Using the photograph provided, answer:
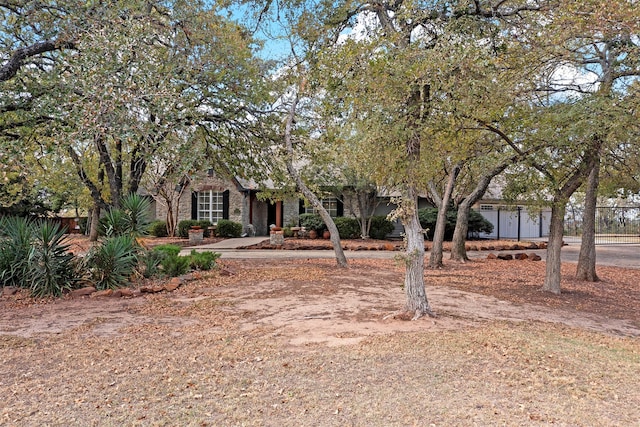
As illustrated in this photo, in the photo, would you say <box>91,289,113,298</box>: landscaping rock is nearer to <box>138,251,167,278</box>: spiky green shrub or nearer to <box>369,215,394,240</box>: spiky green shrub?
<box>138,251,167,278</box>: spiky green shrub

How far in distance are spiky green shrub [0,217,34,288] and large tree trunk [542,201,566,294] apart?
977 cm

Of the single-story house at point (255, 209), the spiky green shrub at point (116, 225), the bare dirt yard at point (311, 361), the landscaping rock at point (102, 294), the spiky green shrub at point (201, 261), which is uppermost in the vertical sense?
the single-story house at point (255, 209)

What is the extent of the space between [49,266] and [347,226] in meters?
16.2

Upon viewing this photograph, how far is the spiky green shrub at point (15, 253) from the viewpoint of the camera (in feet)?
27.0

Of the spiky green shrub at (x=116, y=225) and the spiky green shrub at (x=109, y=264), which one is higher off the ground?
the spiky green shrub at (x=116, y=225)

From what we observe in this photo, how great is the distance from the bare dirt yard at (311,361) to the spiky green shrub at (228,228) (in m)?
15.0

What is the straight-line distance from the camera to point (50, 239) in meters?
8.12

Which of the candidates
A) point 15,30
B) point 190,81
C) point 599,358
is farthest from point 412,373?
point 15,30

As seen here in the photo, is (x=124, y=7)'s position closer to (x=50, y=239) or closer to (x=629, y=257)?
(x=50, y=239)

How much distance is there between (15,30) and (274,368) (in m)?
7.51

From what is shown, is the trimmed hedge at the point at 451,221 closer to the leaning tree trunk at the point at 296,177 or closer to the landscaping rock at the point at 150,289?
the leaning tree trunk at the point at 296,177

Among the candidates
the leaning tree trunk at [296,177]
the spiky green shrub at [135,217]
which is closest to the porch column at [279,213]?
the leaning tree trunk at [296,177]

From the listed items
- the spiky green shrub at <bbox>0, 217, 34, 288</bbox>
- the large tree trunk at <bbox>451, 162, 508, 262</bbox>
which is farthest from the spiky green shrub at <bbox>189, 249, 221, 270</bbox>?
the large tree trunk at <bbox>451, 162, 508, 262</bbox>

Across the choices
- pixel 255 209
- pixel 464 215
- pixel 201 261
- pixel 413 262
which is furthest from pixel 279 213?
pixel 413 262
